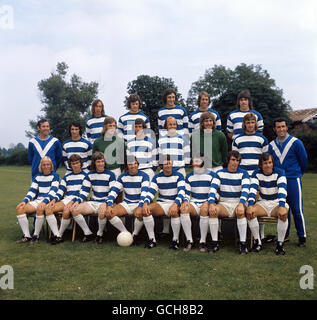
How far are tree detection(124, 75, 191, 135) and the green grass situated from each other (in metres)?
26.8

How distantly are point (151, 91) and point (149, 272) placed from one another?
1168 inches

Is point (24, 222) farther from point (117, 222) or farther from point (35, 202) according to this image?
point (117, 222)

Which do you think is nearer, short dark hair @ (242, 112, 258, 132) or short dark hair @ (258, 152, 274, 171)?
short dark hair @ (258, 152, 274, 171)

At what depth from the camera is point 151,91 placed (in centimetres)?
3366

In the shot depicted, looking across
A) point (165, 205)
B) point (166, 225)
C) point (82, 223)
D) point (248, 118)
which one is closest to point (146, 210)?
point (165, 205)

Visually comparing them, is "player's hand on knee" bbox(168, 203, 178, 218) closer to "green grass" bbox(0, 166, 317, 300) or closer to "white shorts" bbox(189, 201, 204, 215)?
"white shorts" bbox(189, 201, 204, 215)

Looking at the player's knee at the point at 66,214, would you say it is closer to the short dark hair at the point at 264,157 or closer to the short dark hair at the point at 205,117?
the short dark hair at the point at 205,117

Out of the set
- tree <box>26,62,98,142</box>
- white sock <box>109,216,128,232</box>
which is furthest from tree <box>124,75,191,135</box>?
white sock <box>109,216,128,232</box>

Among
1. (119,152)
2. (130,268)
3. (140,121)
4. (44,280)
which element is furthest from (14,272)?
(140,121)

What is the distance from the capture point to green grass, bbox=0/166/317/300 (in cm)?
430

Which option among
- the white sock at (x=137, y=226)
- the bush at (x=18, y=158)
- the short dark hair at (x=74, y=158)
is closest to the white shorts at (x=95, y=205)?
the white sock at (x=137, y=226)

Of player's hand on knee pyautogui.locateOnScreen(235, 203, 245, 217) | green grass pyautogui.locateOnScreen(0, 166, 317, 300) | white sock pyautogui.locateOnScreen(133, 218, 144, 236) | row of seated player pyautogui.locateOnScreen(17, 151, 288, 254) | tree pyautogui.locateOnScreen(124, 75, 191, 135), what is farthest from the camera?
tree pyautogui.locateOnScreen(124, 75, 191, 135)

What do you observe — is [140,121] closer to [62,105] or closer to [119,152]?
[119,152]

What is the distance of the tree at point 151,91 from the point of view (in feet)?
108
